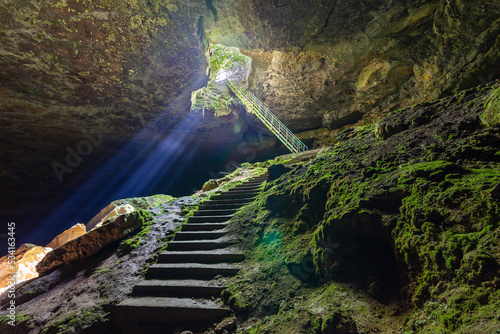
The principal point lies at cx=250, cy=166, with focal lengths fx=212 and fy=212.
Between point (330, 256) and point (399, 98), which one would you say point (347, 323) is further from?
point (399, 98)

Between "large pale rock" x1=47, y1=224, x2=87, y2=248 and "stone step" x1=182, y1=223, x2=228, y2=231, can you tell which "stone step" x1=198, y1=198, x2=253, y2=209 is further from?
"large pale rock" x1=47, y1=224, x2=87, y2=248

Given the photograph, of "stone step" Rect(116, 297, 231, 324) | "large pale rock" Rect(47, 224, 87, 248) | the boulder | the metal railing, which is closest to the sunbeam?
the metal railing

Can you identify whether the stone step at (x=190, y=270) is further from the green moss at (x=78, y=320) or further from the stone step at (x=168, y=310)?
the green moss at (x=78, y=320)

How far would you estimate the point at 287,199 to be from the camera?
3.85 m

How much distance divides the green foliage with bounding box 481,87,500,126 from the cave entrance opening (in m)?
10.6

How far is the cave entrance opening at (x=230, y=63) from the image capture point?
456 inches

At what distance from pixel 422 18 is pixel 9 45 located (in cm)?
1002

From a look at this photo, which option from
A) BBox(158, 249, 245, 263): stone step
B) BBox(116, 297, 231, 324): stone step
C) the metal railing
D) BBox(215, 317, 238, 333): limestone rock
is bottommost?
BBox(215, 317, 238, 333): limestone rock

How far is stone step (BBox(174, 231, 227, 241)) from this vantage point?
4292mm

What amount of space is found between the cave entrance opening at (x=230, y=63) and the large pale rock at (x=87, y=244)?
352 inches

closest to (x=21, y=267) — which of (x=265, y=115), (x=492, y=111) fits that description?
(x=265, y=115)

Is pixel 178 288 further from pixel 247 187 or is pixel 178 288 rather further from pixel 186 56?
pixel 186 56

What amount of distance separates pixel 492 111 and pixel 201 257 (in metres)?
4.21

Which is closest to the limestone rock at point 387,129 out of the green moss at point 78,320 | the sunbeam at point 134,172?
the green moss at point 78,320
